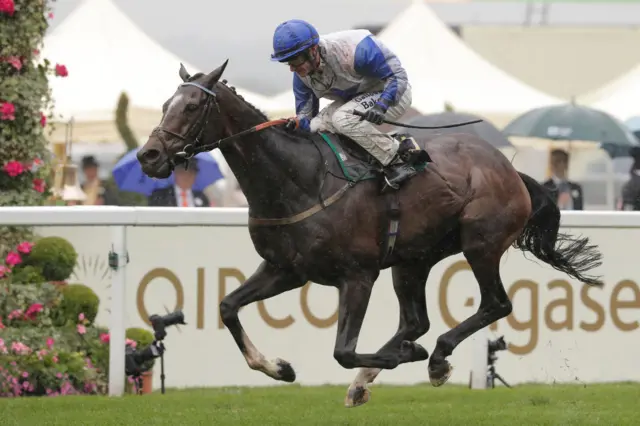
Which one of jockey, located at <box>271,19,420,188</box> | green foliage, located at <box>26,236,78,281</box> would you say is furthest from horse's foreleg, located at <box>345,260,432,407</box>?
green foliage, located at <box>26,236,78,281</box>

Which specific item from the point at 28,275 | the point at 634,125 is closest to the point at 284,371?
the point at 28,275

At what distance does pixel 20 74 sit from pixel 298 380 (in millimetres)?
2912

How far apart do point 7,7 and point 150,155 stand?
355 centimetres

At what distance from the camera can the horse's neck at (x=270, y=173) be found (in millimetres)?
6746

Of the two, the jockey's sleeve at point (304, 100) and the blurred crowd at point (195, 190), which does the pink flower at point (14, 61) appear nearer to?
the blurred crowd at point (195, 190)

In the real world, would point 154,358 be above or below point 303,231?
below

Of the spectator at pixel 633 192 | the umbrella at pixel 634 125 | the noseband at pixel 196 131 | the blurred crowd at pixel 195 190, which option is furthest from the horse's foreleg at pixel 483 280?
the umbrella at pixel 634 125

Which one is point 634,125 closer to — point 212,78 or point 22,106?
point 22,106

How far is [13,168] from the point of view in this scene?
31.1 feet

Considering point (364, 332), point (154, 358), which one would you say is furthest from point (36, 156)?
point (364, 332)

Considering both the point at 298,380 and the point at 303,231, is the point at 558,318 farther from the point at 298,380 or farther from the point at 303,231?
the point at 303,231

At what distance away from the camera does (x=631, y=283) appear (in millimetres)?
9055

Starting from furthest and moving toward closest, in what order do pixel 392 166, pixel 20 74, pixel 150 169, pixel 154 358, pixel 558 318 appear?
1. pixel 20 74
2. pixel 558 318
3. pixel 154 358
4. pixel 392 166
5. pixel 150 169

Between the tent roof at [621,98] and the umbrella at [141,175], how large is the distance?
762cm
